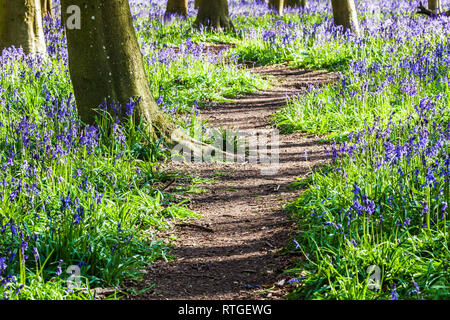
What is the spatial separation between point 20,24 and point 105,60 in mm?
4016

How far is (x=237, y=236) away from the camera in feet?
14.1

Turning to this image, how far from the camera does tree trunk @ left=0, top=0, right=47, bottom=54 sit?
854 centimetres

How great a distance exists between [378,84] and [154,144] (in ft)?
12.0

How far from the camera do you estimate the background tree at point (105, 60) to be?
17.9ft

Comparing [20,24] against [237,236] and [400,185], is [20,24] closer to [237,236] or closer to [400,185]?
[237,236]

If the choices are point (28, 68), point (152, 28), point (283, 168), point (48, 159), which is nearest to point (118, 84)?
point (48, 159)

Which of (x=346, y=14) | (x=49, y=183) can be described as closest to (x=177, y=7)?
(x=346, y=14)

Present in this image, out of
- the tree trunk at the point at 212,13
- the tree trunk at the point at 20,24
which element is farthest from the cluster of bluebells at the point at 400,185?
the tree trunk at the point at 212,13

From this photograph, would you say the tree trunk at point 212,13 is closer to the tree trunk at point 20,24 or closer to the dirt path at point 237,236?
the tree trunk at point 20,24

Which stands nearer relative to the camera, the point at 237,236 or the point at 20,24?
the point at 237,236

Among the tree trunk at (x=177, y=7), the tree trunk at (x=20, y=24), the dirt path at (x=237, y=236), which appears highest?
the tree trunk at (x=177, y=7)

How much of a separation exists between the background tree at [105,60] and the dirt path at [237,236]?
1014 mm

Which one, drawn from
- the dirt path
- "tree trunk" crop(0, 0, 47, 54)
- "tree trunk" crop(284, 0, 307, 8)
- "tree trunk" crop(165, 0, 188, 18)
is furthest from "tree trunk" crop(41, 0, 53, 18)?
"tree trunk" crop(284, 0, 307, 8)

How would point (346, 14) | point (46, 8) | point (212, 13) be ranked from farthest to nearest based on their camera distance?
point (212, 13) → point (46, 8) → point (346, 14)
